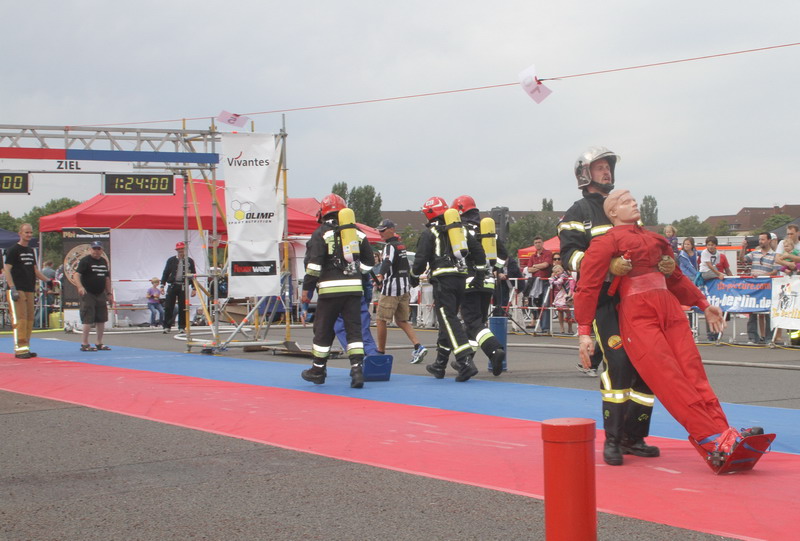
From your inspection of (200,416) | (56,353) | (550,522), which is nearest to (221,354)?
(56,353)

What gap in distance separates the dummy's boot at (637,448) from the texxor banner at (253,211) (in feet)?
29.8

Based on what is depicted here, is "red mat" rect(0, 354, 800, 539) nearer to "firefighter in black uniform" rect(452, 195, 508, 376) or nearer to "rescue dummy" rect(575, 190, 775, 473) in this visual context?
"rescue dummy" rect(575, 190, 775, 473)

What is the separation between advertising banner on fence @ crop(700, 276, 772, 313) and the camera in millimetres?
15523

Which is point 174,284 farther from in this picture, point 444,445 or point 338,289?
Result: point 444,445

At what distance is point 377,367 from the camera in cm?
1084

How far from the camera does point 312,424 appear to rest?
776 cm

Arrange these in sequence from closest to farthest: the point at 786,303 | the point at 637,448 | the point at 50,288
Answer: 1. the point at 637,448
2. the point at 786,303
3. the point at 50,288

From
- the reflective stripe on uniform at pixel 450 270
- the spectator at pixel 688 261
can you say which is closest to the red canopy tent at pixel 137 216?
the spectator at pixel 688 261

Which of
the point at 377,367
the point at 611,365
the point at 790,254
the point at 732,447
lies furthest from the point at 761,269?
the point at 732,447

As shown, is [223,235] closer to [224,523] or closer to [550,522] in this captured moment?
[224,523]

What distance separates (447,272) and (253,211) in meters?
4.38

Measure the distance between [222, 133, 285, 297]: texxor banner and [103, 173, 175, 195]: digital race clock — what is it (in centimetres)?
330

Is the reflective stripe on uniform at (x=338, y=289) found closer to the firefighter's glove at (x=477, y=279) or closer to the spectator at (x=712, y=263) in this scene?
the firefighter's glove at (x=477, y=279)

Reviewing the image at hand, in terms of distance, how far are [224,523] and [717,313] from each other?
344 cm
